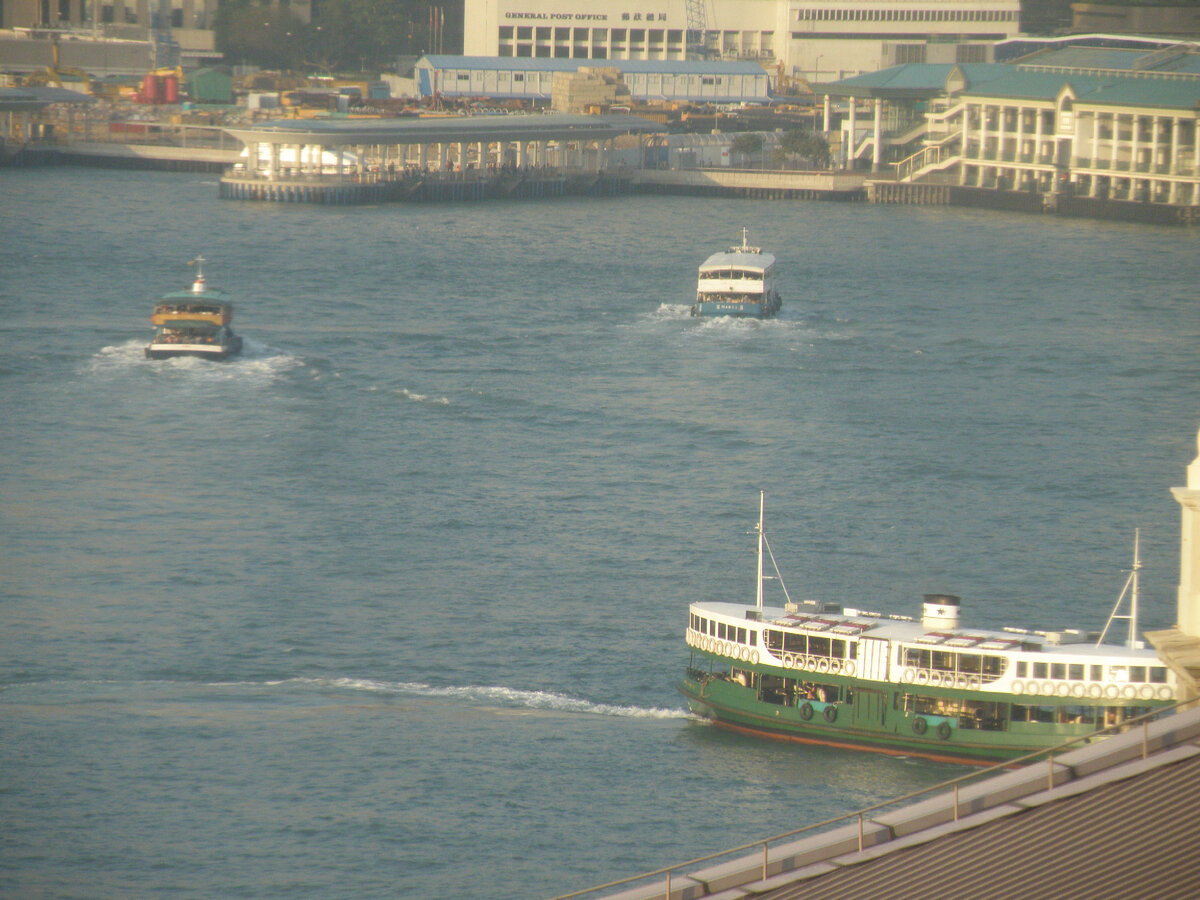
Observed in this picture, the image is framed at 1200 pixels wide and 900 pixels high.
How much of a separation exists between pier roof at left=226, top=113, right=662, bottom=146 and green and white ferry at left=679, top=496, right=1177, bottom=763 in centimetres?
7131

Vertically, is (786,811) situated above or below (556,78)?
below

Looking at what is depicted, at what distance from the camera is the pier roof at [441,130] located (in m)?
91.9

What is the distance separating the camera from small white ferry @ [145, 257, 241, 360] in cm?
4897

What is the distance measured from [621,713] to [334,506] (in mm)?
11661

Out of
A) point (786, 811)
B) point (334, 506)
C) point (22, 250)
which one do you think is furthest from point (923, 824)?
point (22, 250)

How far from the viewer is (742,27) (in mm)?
145000

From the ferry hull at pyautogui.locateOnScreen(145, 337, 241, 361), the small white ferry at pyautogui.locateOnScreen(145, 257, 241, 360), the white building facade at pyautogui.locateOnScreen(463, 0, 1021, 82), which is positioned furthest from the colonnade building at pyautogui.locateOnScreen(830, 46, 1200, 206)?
the ferry hull at pyautogui.locateOnScreen(145, 337, 241, 361)

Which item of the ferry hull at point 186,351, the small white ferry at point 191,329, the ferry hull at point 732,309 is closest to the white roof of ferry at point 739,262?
the ferry hull at point 732,309

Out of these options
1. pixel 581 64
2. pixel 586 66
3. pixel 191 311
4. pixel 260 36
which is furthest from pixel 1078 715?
pixel 260 36

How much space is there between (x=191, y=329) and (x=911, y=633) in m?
29.9

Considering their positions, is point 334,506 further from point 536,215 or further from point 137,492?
point 536,215

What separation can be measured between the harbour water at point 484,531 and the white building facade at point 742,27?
244ft

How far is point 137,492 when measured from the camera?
35.9 m

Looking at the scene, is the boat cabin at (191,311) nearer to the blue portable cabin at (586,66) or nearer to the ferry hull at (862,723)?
the ferry hull at (862,723)
